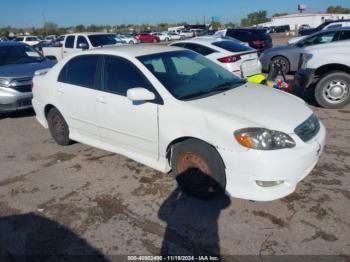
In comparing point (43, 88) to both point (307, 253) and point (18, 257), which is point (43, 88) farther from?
point (307, 253)

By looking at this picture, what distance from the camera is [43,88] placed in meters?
5.32

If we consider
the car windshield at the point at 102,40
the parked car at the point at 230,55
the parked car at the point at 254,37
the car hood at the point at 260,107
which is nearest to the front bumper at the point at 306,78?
the parked car at the point at 230,55

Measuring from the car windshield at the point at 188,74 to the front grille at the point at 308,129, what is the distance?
1070 millimetres

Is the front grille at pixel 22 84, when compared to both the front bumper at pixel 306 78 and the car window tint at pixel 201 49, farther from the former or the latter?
the front bumper at pixel 306 78

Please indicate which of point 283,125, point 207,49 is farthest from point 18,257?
point 207,49

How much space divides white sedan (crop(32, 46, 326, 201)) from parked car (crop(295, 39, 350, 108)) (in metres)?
3.09

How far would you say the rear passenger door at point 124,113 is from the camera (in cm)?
379

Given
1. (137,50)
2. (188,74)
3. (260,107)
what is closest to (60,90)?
(137,50)

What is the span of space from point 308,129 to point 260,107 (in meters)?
0.54

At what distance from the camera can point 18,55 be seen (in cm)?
829

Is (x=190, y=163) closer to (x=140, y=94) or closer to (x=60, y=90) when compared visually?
(x=140, y=94)

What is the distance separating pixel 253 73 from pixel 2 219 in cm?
698

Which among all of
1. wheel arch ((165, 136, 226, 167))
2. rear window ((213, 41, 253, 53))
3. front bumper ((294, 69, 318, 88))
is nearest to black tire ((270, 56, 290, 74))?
rear window ((213, 41, 253, 53))

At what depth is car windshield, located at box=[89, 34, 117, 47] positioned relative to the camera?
1237 centimetres
